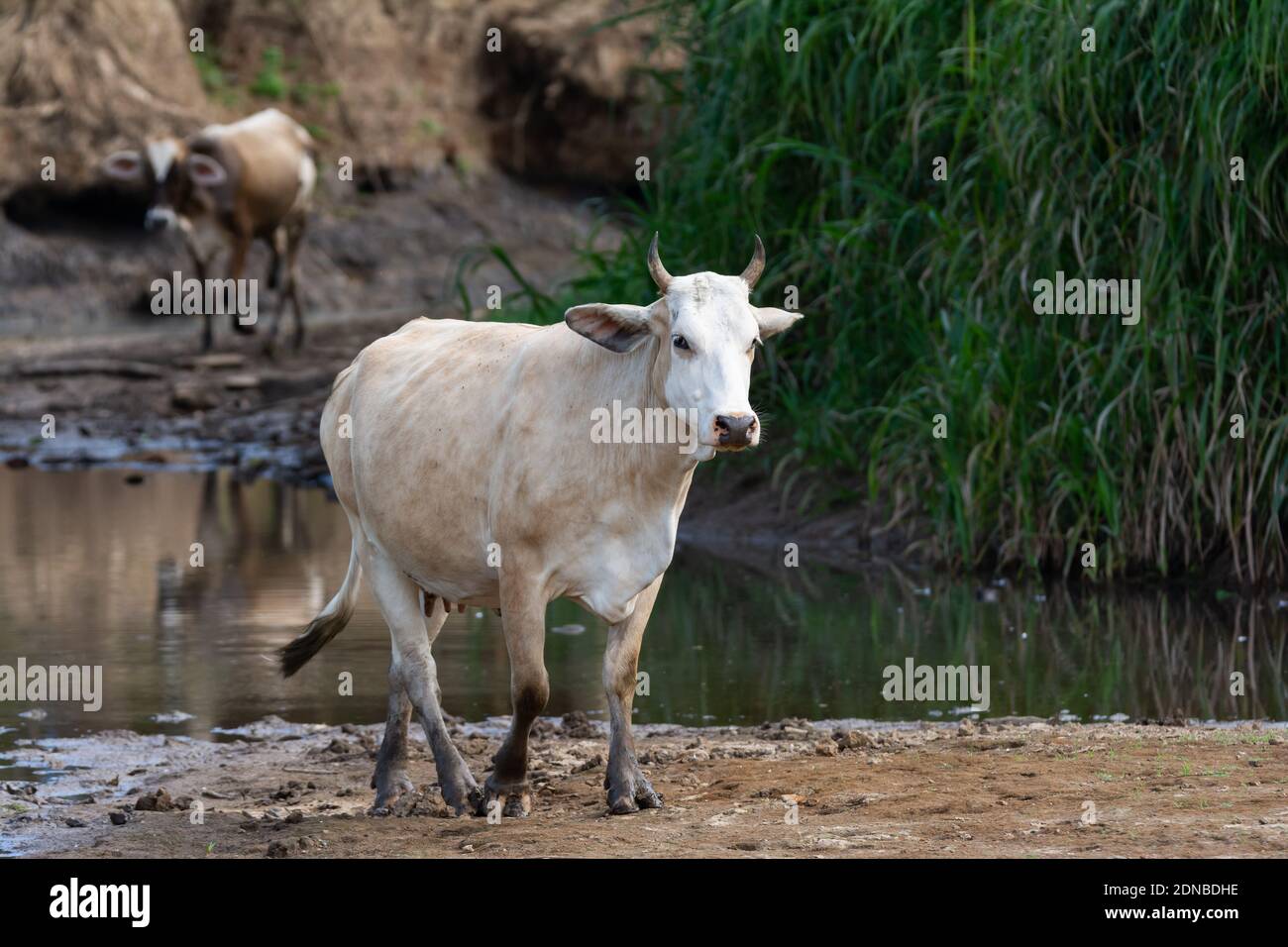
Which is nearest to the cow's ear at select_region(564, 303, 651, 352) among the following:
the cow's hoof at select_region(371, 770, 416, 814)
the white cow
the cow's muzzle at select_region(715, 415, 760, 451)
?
the white cow

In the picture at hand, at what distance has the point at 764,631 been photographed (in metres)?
9.16

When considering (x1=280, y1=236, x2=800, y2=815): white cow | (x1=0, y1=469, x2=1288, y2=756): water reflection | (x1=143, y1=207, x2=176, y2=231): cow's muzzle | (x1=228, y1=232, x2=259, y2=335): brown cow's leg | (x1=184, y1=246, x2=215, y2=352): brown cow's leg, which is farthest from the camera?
(x1=228, y1=232, x2=259, y2=335): brown cow's leg

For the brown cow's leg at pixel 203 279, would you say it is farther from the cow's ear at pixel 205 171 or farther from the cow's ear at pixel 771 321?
the cow's ear at pixel 771 321

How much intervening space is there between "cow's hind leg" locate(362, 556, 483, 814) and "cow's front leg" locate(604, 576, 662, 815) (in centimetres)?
43

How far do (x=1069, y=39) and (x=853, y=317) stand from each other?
7.83ft

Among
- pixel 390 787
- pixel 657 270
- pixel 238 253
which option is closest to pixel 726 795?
pixel 390 787

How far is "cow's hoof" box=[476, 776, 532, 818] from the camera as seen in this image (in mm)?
5844

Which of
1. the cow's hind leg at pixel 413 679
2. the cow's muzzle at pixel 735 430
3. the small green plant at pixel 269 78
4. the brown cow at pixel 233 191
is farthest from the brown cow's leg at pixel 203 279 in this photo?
the cow's muzzle at pixel 735 430

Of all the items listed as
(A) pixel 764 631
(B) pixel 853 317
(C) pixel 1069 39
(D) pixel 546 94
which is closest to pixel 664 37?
(B) pixel 853 317

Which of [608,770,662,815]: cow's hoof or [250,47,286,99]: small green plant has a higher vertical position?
[250,47,286,99]: small green plant

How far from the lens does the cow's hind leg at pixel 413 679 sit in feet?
20.1

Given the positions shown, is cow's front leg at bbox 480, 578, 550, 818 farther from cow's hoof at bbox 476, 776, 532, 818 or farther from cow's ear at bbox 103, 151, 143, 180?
cow's ear at bbox 103, 151, 143, 180

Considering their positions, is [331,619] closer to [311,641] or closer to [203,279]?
[311,641]
